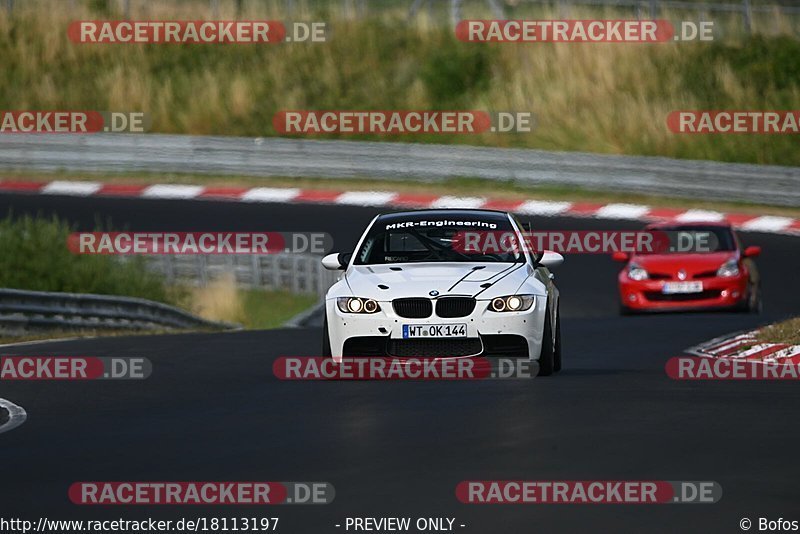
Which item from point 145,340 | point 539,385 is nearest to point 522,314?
point 539,385

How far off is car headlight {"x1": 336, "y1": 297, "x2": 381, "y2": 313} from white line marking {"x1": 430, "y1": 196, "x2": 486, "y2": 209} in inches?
774

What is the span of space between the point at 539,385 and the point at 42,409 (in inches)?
138

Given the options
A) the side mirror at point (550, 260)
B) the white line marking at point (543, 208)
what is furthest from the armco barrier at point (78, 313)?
the white line marking at point (543, 208)

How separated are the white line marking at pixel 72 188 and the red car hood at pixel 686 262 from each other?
15.0 metres

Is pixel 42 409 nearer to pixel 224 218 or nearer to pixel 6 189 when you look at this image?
pixel 224 218

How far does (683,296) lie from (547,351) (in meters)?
9.63

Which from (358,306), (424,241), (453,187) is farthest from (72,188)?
(358,306)

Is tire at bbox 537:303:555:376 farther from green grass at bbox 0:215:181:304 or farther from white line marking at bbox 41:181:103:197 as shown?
white line marking at bbox 41:181:103:197

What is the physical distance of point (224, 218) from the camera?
3325 cm

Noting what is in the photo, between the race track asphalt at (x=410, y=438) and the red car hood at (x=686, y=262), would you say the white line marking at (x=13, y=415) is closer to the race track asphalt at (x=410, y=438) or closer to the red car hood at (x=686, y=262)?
the race track asphalt at (x=410, y=438)

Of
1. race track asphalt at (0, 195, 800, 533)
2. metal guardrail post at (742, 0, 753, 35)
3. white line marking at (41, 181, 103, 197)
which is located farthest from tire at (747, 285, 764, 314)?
metal guardrail post at (742, 0, 753, 35)

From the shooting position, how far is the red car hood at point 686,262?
23.7 meters

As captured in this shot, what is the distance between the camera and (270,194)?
36.0m

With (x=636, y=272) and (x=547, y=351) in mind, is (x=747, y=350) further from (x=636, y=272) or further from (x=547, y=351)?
(x=636, y=272)
